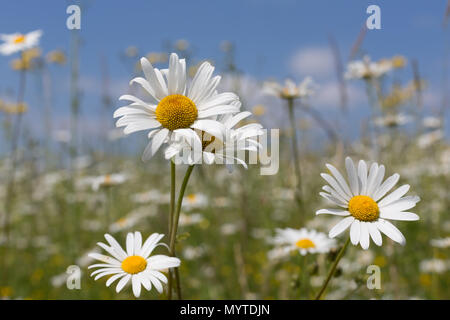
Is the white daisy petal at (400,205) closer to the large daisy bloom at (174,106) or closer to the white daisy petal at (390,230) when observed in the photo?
the white daisy petal at (390,230)

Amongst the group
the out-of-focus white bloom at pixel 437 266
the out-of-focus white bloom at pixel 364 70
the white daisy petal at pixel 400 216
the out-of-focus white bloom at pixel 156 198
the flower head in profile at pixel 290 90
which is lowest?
the out-of-focus white bloom at pixel 437 266

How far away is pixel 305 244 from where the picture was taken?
4.67 ft

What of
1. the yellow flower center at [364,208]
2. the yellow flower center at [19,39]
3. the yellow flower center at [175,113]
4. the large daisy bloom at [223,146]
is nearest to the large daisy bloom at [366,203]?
the yellow flower center at [364,208]

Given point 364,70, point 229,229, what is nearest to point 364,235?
point 364,70

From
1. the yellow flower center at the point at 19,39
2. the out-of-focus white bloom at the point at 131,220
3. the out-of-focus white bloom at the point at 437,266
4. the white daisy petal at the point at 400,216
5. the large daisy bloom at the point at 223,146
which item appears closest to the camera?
the large daisy bloom at the point at 223,146

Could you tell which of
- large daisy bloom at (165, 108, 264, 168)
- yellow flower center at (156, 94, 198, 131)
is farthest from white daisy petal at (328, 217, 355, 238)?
yellow flower center at (156, 94, 198, 131)

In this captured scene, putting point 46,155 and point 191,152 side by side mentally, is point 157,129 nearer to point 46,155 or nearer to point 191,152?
point 191,152

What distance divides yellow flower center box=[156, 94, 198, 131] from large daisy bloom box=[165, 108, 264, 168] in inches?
1.3

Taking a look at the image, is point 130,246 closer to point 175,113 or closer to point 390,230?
point 175,113

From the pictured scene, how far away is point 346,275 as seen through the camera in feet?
6.99

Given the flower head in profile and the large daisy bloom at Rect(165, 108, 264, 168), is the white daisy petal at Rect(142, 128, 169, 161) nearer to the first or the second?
the large daisy bloom at Rect(165, 108, 264, 168)

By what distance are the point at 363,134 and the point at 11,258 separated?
283 cm

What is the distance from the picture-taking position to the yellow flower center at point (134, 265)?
3.01ft
